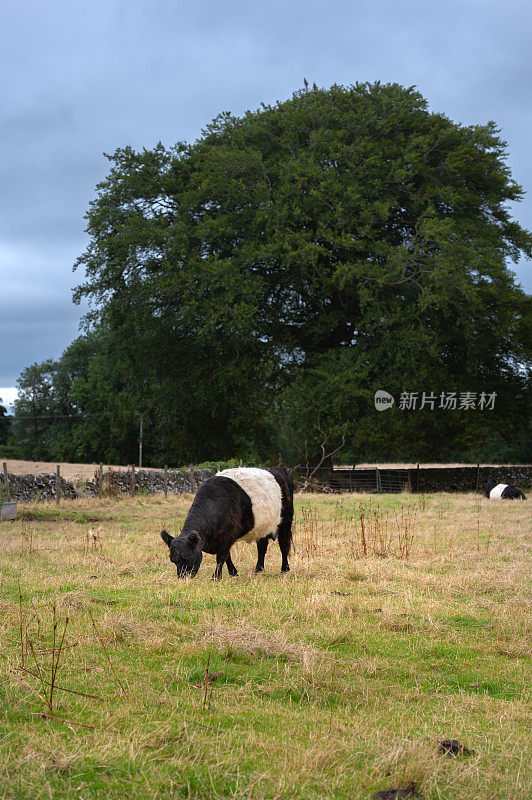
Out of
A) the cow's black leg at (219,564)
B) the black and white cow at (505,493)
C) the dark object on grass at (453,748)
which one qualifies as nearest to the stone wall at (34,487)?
the cow's black leg at (219,564)

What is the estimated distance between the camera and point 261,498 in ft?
33.8

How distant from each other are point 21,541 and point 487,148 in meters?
28.9

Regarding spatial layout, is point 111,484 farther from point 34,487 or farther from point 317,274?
point 317,274

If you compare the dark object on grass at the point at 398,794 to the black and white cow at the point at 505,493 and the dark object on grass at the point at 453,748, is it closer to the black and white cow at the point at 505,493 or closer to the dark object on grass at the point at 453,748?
the dark object on grass at the point at 453,748

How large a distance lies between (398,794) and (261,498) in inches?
270

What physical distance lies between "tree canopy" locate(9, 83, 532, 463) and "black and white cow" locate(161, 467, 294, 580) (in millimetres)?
17066

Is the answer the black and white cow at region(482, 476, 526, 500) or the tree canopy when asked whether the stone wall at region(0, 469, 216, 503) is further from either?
the black and white cow at region(482, 476, 526, 500)

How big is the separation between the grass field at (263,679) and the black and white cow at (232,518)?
1.13 feet

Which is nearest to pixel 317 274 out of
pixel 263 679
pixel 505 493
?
pixel 505 493

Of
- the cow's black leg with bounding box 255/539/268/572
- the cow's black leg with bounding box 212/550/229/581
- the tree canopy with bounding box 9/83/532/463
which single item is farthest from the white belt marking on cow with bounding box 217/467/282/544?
the tree canopy with bounding box 9/83/532/463

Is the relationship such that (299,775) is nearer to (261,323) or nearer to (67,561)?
(67,561)

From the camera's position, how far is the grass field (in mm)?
3631

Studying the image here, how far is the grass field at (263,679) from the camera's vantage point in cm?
363

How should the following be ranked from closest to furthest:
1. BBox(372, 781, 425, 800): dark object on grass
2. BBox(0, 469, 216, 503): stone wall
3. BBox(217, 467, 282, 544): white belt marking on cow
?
BBox(372, 781, 425, 800): dark object on grass → BBox(217, 467, 282, 544): white belt marking on cow → BBox(0, 469, 216, 503): stone wall
